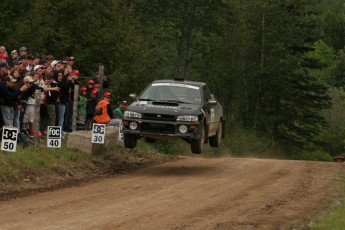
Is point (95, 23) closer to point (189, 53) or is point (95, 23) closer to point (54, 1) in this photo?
point (54, 1)

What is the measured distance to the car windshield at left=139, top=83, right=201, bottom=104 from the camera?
66.0 ft

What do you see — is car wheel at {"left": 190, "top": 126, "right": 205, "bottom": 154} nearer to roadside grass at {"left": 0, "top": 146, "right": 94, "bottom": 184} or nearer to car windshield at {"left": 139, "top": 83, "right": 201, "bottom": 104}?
car windshield at {"left": 139, "top": 83, "right": 201, "bottom": 104}

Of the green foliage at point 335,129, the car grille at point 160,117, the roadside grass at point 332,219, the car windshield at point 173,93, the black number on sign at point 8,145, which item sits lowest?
the green foliage at point 335,129

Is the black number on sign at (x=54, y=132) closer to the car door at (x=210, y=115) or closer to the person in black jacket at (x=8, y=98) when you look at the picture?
the person in black jacket at (x=8, y=98)

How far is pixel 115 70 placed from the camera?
43.6m

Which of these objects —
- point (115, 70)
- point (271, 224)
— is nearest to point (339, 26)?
point (115, 70)

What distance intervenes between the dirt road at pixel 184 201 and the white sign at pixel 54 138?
166cm

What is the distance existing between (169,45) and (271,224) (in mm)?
54381

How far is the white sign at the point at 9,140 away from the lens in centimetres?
1608

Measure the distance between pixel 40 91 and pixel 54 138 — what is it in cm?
114

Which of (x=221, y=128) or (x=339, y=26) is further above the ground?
(x=339, y=26)

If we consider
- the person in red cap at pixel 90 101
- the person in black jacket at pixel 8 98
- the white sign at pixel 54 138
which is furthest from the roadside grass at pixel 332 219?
the person in red cap at pixel 90 101

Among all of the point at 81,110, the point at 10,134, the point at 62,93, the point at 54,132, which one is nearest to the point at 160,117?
the point at 54,132

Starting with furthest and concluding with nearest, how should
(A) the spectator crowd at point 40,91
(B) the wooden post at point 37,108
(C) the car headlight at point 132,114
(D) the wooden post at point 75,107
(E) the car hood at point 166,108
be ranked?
(D) the wooden post at point 75,107 → (C) the car headlight at point 132,114 → (E) the car hood at point 166,108 → (B) the wooden post at point 37,108 → (A) the spectator crowd at point 40,91
